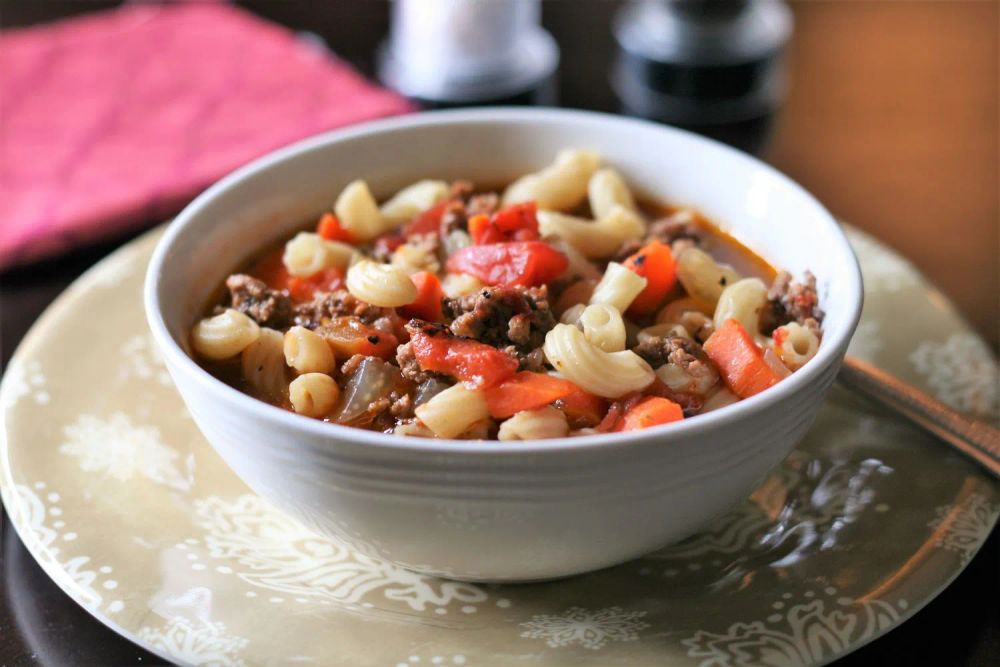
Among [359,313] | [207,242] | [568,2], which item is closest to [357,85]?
[568,2]

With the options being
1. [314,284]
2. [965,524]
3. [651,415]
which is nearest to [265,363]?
[314,284]

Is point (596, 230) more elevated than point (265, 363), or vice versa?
point (596, 230)

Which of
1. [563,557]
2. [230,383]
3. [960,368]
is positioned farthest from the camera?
[960,368]

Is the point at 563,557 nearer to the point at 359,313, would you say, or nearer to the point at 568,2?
the point at 359,313

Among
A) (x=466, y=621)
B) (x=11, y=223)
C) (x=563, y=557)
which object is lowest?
(x=11, y=223)

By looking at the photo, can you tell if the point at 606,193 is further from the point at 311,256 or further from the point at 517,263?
the point at 311,256

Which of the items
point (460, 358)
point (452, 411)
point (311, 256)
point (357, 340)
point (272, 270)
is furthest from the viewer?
point (272, 270)

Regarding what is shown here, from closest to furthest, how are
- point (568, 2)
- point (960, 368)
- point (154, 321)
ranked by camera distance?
point (154, 321)
point (960, 368)
point (568, 2)
